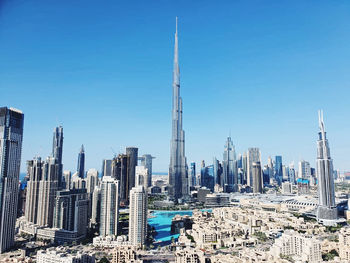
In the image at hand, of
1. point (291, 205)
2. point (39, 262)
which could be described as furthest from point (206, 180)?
point (39, 262)

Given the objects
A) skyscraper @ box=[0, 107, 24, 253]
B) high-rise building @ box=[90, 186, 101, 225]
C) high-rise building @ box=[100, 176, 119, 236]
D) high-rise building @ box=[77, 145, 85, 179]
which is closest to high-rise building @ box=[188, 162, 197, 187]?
high-rise building @ box=[77, 145, 85, 179]

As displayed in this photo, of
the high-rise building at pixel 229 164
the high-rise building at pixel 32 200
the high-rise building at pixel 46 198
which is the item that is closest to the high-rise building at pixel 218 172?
the high-rise building at pixel 229 164

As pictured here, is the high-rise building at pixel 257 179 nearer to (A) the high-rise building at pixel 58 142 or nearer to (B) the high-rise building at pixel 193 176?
(B) the high-rise building at pixel 193 176

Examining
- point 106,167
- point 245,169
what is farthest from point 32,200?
→ point 245,169

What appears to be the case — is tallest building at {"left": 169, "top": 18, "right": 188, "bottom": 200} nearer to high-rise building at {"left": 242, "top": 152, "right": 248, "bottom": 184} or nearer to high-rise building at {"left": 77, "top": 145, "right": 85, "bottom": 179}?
high-rise building at {"left": 77, "top": 145, "right": 85, "bottom": 179}

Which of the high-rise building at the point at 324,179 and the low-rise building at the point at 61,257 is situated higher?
the high-rise building at the point at 324,179

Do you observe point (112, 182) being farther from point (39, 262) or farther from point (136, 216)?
point (39, 262)
